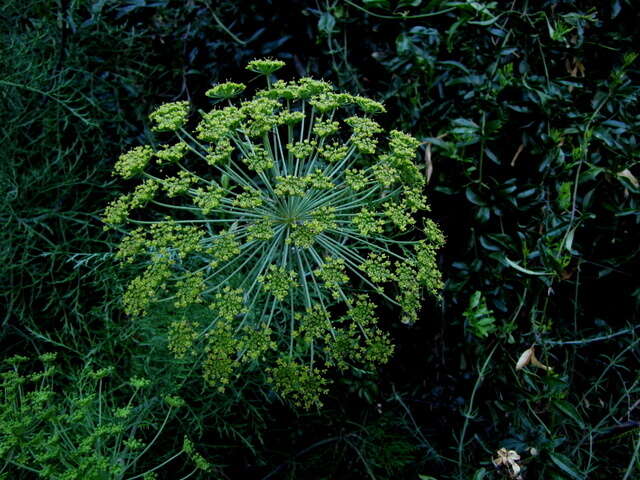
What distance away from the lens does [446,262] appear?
2.58 m

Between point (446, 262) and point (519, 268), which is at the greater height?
point (519, 268)

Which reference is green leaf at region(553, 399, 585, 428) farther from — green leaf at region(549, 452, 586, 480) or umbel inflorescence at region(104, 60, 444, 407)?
umbel inflorescence at region(104, 60, 444, 407)

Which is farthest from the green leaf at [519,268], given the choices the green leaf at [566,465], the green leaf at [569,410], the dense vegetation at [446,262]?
the green leaf at [566,465]

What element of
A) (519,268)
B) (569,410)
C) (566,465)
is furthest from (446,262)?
(566,465)

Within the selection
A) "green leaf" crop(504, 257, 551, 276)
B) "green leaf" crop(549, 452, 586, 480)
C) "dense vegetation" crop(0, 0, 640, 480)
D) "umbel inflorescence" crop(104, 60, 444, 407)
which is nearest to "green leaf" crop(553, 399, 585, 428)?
"dense vegetation" crop(0, 0, 640, 480)

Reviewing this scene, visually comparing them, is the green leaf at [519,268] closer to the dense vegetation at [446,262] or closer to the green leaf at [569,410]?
the dense vegetation at [446,262]

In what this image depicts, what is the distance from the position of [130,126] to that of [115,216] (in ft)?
4.27

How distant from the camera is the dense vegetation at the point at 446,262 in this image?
Result: 2.30 m

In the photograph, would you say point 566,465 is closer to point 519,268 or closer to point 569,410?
point 569,410

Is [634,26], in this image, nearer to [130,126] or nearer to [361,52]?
[361,52]

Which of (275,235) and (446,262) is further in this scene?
(446,262)

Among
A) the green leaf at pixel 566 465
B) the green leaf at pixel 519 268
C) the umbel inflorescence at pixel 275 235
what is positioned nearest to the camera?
the umbel inflorescence at pixel 275 235

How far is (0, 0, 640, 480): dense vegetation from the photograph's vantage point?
2305 mm

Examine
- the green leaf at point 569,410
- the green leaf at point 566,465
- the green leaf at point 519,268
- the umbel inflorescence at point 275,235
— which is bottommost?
the green leaf at point 566,465
